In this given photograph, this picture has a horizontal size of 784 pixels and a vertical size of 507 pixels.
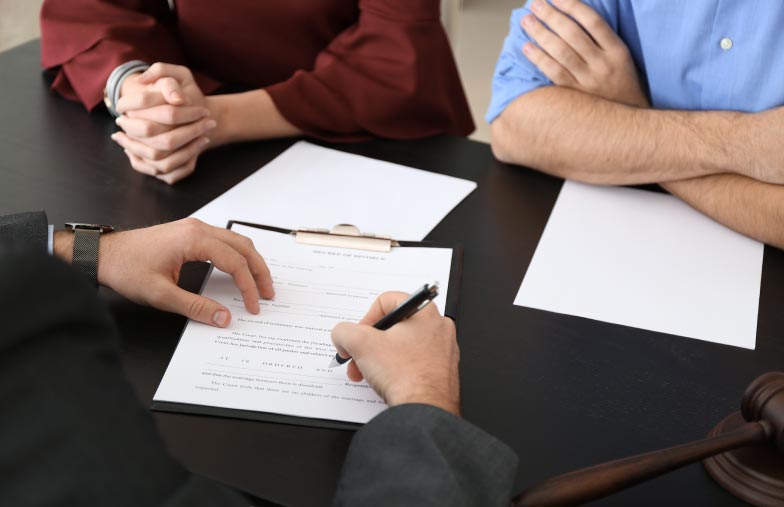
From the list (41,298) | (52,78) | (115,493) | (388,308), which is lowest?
(52,78)

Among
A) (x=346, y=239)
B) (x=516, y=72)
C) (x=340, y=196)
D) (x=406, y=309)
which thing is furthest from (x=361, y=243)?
(x=516, y=72)

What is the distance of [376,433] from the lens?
82 centimetres

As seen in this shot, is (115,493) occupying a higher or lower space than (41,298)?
lower

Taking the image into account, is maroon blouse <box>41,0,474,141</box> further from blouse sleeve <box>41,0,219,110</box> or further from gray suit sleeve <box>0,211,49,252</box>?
gray suit sleeve <box>0,211,49,252</box>

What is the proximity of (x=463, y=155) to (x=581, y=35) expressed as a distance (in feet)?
0.94

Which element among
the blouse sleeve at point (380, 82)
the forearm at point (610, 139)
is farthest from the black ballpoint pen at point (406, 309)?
the blouse sleeve at point (380, 82)

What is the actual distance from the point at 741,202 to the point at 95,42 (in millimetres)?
1209

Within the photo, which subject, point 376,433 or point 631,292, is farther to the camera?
point 631,292

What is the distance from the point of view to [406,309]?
0.94 m

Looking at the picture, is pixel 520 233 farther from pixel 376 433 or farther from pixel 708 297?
pixel 376 433

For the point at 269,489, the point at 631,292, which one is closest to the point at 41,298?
the point at 269,489

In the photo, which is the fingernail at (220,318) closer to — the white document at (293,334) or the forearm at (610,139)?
the white document at (293,334)

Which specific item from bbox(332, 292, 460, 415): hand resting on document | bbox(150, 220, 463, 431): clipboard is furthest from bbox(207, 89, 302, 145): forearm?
bbox(332, 292, 460, 415): hand resting on document

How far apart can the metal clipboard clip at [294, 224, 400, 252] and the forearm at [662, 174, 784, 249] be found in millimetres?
495
